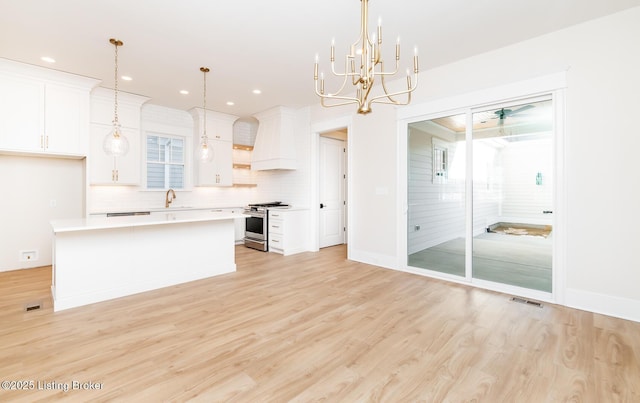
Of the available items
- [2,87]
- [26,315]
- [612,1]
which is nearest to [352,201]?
[612,1]

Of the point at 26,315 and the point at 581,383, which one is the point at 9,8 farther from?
the point at 581,383

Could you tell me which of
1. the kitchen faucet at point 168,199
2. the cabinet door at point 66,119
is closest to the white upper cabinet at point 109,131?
the cabinet door at point 66,119

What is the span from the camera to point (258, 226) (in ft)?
20.5

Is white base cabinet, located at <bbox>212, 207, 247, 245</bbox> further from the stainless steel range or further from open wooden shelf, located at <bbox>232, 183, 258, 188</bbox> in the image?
open wooden shelf, located at <bbox>232, 183, 258, 188</bbox>

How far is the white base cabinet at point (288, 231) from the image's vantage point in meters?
5.73

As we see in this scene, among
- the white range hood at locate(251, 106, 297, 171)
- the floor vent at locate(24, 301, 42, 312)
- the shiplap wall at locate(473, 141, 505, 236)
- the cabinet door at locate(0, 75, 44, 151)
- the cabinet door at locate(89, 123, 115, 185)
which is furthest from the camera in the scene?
the white range hood at locate(251, 106, 297, 171)

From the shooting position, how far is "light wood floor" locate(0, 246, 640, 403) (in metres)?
1.82

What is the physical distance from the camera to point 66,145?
4.46 m

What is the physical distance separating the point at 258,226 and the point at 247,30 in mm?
3939

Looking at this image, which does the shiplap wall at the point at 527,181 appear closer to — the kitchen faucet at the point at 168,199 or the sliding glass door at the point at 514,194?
the sliding glass door at the point at 514,194

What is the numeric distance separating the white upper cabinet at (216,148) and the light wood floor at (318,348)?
10.6ft

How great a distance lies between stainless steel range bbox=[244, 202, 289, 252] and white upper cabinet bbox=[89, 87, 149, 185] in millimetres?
2258

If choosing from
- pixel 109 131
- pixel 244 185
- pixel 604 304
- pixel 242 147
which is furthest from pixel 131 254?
pixel 604 304

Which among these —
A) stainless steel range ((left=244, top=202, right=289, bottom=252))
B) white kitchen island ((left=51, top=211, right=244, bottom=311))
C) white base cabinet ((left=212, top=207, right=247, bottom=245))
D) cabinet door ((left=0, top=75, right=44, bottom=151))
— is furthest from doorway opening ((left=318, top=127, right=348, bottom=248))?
cabinet door ((left=0, top=75, right=44, bottom=151))
